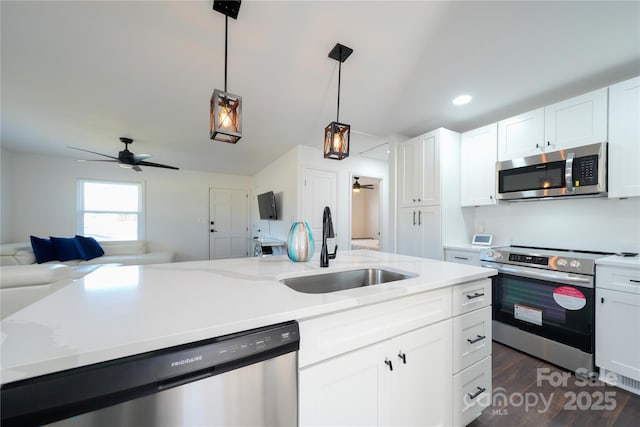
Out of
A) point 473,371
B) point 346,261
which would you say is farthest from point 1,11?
point 473,371

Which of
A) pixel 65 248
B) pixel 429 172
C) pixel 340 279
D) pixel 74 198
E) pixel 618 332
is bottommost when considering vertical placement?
pixel 618 332

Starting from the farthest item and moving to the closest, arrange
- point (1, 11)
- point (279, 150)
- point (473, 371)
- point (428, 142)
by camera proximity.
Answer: point (279, 150), point (428, 142), point (1, 11), point (473, 371)

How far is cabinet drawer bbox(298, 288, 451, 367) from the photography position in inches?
32.4

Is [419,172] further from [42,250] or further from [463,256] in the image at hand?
[42,250]

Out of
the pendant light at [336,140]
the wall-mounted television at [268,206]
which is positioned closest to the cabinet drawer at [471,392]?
the pendant light at [336,140]

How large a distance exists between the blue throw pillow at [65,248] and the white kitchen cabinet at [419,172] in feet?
17.8

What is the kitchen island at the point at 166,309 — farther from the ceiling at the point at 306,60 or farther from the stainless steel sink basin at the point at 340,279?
the ceiling at the point at 306,60

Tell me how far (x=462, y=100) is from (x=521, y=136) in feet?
2.23

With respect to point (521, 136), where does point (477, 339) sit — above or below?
below

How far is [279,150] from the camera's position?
4039 millimetres

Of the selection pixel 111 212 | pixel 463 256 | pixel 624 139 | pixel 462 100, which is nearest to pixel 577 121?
pixel 624 139

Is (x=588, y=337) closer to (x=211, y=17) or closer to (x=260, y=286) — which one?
(x=260, y=286)

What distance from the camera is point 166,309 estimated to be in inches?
30.2

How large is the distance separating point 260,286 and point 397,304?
61 cm
